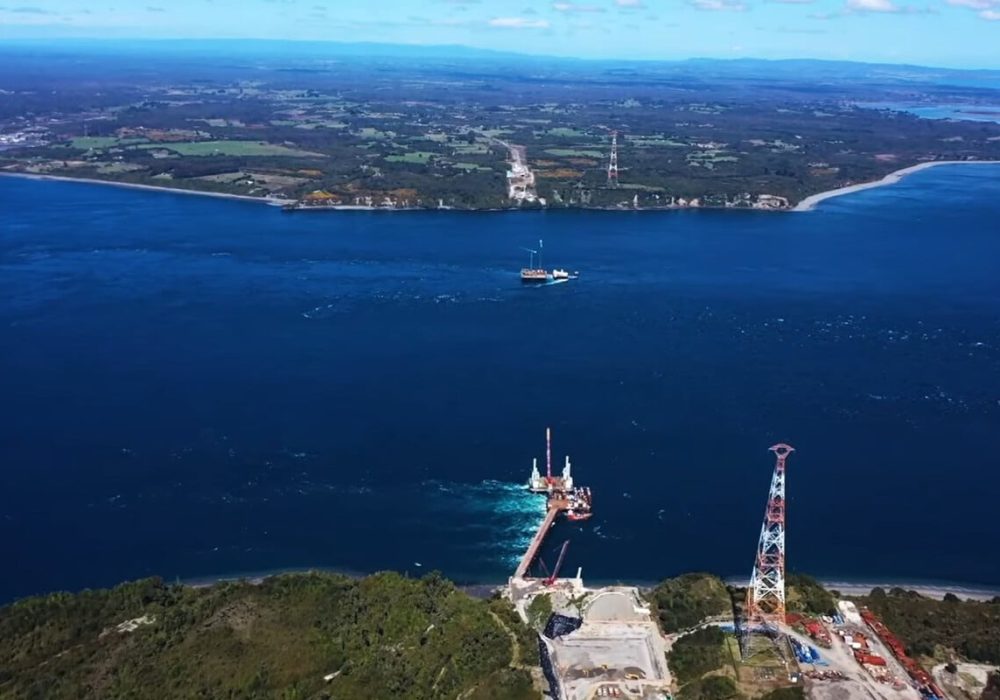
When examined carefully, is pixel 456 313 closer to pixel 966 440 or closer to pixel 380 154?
pixel 966 440

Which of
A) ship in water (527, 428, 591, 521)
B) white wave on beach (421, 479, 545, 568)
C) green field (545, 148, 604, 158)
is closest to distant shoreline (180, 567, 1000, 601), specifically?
white wave on beach (421, 479, 545, 568)

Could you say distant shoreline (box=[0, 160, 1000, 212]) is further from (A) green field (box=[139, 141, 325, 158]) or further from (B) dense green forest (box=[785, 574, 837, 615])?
(B) dense green forest (box=[785, 574, 837, 615])

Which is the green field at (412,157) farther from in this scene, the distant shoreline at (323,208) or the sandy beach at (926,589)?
the sandy beach at (926,589)

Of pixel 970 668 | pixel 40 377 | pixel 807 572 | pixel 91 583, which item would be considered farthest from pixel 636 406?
pixel 40 377

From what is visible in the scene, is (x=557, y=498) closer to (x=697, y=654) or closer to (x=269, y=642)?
(x=697, y=654)

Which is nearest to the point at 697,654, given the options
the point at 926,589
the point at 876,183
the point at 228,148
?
the point at 926,589

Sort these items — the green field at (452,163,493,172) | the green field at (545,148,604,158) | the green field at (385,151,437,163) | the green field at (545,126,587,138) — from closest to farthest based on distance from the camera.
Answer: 1. the green field at (452,163,493,172)
2. the green field at (385,151,437,163)
3. the green field at (545,148,604,158)
4. the green field at (545,126,587,138)
